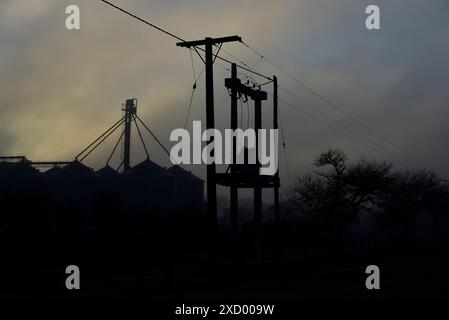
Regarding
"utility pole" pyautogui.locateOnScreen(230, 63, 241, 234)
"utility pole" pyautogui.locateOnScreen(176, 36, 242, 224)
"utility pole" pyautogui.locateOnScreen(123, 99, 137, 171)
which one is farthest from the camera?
"utility pole" pyautogui.locateOnScreen(123, 99, 137, 171)

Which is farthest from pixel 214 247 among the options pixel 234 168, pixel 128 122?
pixel 128 122

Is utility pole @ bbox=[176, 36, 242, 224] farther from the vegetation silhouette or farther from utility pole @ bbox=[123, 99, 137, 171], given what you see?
utility pole @ bbox=[123, 99, 137, 171]

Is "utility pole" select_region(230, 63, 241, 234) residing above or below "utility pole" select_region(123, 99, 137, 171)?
below

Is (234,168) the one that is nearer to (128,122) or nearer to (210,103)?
(210,103)

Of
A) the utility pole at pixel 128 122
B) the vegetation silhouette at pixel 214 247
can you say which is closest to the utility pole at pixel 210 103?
the vegetation silhouette at pixel 214 247

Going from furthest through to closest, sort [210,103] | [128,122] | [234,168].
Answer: [128,122]
[234,168]
[210,103]

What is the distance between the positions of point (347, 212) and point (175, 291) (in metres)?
45.7

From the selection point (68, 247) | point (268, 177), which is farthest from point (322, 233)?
point (268, 177)

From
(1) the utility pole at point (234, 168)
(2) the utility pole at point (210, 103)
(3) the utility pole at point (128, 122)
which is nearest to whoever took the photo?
(2) the utility pole at point (210, 103)

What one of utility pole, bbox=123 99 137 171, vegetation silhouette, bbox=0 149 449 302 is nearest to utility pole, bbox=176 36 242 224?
vegetation silhouette, bbox=0 149 449 302

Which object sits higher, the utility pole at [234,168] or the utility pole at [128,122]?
the utility pole at [128,122]

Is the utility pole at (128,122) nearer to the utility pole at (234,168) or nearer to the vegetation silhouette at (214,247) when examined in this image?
the vegetation silhouette at (214,247)
